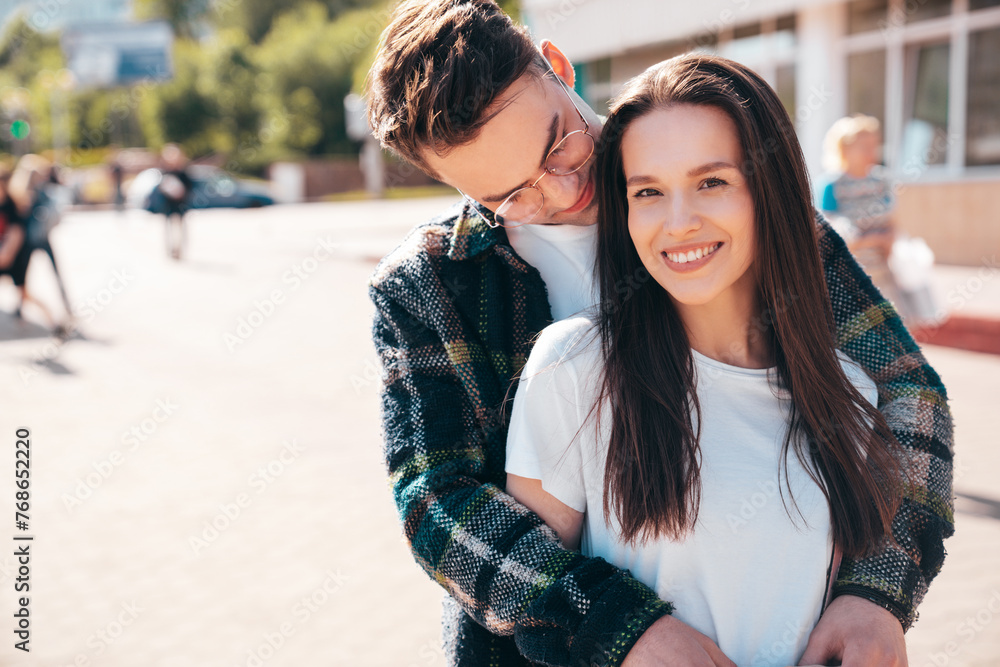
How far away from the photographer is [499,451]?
165cm

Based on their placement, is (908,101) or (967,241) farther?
(908,101)

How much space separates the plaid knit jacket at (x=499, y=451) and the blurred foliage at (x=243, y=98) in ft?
135

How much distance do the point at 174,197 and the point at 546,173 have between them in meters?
16.9

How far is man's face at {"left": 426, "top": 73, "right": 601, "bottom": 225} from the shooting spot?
179 cm

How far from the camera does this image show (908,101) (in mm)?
12711

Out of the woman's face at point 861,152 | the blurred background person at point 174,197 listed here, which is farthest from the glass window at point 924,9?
the blurred background person at point 174,197

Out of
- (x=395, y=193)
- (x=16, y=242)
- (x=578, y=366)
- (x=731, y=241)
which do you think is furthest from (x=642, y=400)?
(x=395, y=193)

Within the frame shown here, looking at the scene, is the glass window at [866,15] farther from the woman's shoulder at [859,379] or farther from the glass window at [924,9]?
the woman's shoulder at [859,379]

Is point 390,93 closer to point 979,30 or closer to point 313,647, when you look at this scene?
point 313,647

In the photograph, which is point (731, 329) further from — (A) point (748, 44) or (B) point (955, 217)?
(A) point (748, 44)

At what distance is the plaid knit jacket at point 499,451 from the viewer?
4.68ft

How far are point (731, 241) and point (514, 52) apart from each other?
0.57 metres

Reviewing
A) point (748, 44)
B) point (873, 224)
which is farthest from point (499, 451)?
point (748, 44)

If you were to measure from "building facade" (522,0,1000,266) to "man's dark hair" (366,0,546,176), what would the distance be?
11.4 meters
